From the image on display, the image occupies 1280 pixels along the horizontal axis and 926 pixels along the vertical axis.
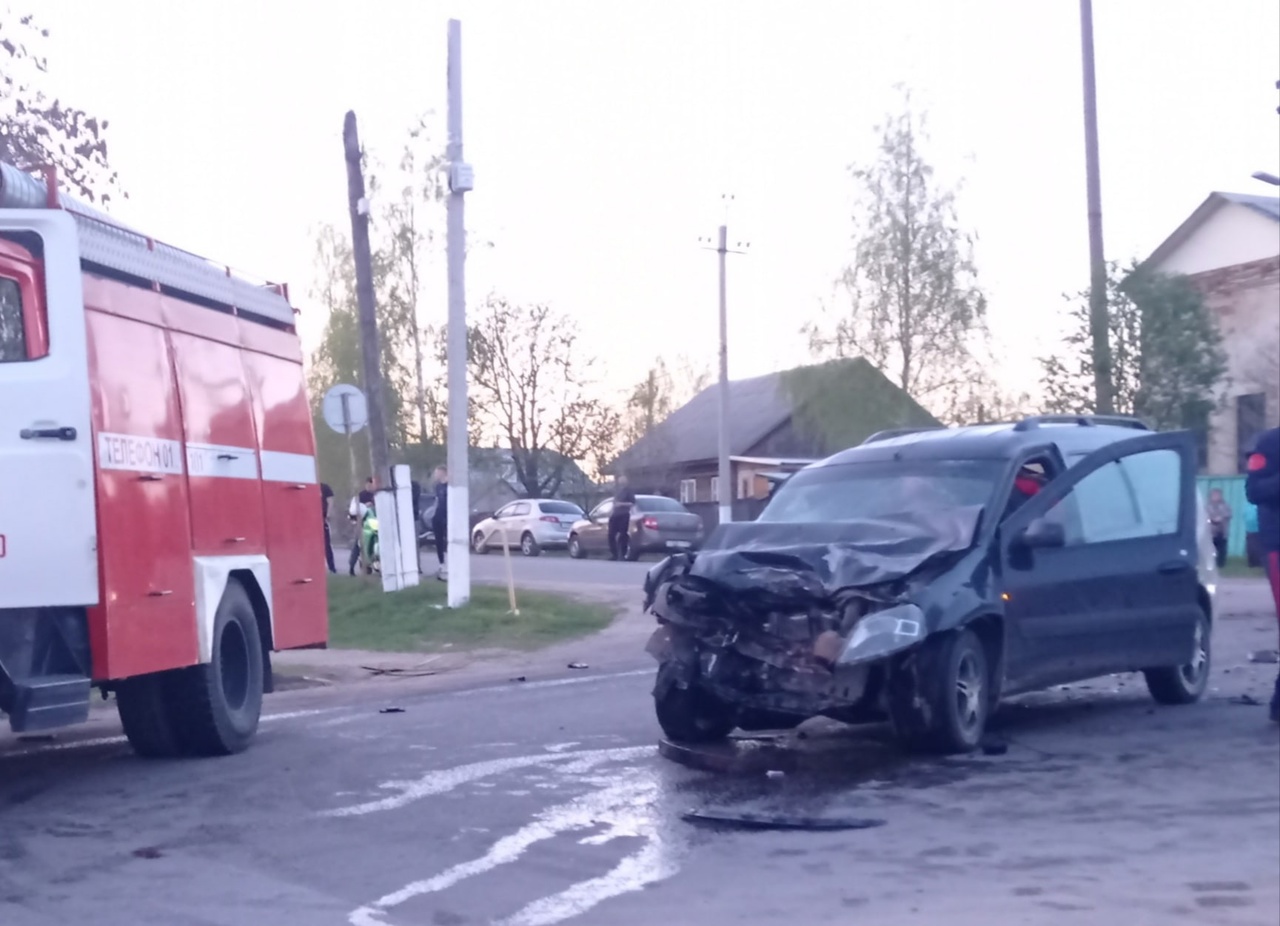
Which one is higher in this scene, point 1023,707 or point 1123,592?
point 1123,592

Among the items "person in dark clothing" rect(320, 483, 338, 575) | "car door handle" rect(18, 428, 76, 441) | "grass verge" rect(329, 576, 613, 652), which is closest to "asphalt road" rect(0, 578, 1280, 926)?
"car door handle" rect(18, 428, 76, 441)

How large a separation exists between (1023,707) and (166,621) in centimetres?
537

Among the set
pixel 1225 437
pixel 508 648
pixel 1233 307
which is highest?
pixel 1233 307

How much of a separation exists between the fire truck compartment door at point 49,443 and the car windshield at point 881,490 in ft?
12.8

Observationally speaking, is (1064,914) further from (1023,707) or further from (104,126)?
(104,126)

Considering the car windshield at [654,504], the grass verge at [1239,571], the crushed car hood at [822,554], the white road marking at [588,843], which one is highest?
the car windshield at [654,504]

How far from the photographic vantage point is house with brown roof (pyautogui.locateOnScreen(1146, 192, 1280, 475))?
34594mm

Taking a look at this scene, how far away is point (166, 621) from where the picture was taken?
9.11 m

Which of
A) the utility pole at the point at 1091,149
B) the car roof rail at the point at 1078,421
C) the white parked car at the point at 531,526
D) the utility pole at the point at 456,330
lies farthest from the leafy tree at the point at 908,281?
the car roof rail at the point at 1078,421

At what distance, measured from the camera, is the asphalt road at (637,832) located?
6.01 metres

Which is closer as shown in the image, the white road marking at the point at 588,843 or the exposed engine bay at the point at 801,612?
the white road marking at the point at 588,843

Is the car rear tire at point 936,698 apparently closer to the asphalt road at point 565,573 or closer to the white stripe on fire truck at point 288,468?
the white stripe on fire truck at point 288,468

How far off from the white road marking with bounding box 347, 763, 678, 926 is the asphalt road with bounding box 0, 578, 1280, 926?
18 millimetres

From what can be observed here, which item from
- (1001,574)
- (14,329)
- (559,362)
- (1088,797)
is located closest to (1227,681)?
(1001,574)
